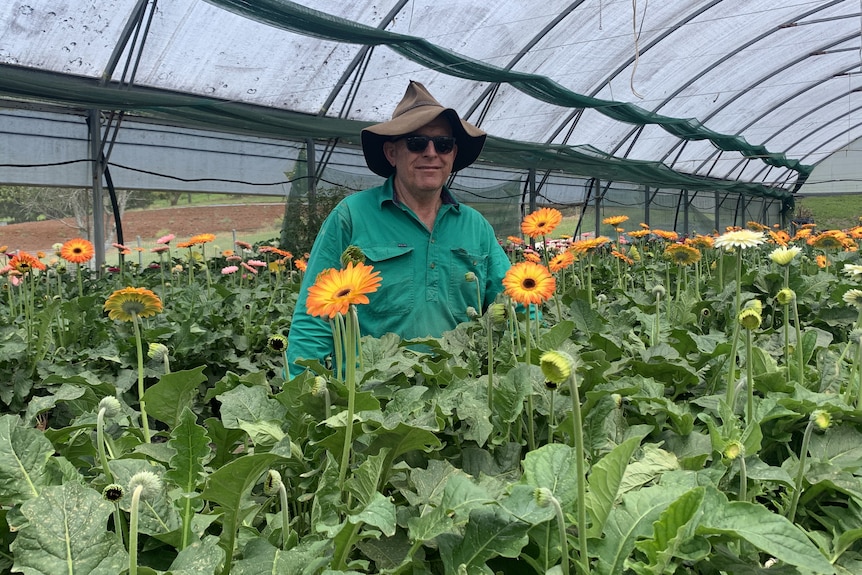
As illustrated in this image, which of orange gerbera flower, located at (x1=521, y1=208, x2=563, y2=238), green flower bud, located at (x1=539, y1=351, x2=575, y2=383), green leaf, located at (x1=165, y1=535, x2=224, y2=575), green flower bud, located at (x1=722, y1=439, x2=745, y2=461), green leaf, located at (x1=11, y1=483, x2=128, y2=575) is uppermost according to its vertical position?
orange gerbera flower, located at (x1=521, y1=208, x2=563, y2=238)

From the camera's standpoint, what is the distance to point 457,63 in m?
7.41

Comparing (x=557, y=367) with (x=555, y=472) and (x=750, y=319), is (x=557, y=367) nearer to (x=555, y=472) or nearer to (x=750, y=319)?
(x=555, y=472)

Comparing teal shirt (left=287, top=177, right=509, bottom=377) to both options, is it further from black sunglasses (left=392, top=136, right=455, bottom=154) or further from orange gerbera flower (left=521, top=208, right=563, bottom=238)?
orange gerbera flower (left=521, top=208, right=563, bottom=238)

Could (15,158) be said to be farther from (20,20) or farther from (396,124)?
(396,124)

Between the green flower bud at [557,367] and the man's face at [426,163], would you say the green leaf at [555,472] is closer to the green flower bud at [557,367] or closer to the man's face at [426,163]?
the green flower bud at [557,367]

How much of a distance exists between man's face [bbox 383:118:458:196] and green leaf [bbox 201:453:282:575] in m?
1.77

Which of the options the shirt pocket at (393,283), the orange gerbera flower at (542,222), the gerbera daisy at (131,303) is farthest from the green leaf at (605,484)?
the shirt pocket at (393,283)

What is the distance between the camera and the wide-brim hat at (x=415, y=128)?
92.3 inches

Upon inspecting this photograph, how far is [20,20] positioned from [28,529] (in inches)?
283

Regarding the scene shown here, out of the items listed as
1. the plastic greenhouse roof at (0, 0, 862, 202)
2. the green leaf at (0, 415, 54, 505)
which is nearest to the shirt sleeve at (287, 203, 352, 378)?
the green leaf at (0, 415, 54, 505)

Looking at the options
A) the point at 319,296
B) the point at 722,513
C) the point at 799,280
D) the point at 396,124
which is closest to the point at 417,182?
the point at 396,124

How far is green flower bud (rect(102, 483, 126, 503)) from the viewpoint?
74 centimetres

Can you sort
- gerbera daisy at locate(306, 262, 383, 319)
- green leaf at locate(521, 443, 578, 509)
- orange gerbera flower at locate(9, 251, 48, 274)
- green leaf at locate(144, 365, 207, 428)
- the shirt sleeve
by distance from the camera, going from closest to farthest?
1. green leaf at locate(521, 443, 578, 509)
2. gerbera daisy at locate(306, 262, 383, 319)
3. green leaf at locate(144, 365, 207, 428)
4. the shirt sleeve
5. orange gerbera flower at locate(9, 251, 48, 274)

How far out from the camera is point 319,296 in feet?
3.19
